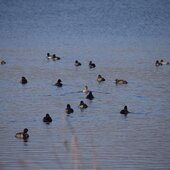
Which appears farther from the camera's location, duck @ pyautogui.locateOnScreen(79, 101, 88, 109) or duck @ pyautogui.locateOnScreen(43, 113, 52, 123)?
duck @ pyautogui.locateOnScreen(79, 101, 88, 109)

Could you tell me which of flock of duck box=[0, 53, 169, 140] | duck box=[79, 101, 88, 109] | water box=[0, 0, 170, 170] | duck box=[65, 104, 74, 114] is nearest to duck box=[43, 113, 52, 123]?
flock of duck box=[0, 53, 169, 140]

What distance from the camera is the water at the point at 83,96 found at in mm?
20000

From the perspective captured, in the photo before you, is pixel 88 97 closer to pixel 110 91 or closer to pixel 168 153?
pixel 110 91

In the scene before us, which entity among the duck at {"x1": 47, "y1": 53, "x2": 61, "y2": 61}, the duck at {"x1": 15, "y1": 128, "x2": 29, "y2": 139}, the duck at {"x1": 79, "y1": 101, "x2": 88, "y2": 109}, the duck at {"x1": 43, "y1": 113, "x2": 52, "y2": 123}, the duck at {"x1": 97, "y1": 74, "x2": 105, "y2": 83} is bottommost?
the duck at {"x1": 15, "y1": 128, "x2": 29, "y2": 139}

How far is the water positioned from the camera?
65.6 feet

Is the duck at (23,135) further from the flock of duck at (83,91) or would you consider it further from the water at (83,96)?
the water at (83,96)

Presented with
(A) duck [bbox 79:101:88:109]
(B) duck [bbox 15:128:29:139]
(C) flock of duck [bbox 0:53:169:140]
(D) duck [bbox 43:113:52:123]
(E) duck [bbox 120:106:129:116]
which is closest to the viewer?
(B) duck [bbox 15:128:29:139]

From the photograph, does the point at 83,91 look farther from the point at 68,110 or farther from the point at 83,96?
the point at 68,110

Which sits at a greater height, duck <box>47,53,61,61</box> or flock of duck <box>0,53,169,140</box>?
duck <box>47,53,61,61</box>

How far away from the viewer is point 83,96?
3012cm

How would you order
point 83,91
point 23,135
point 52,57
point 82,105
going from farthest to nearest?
point 52,57 < point 83,91 < point 82,105 < point 23,135

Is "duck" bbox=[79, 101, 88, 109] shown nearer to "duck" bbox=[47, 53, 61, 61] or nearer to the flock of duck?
the flock of duck

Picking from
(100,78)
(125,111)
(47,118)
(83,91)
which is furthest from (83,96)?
(47,118)

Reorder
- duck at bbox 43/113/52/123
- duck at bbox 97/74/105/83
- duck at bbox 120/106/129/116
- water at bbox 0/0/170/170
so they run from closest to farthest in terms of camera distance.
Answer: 1. water at bbox 0/0/170/170
2. duck at bbox 43/113/52/123
3. duck at bbox 120/106/129/116
4. duck at bbox 97/74/105/83
